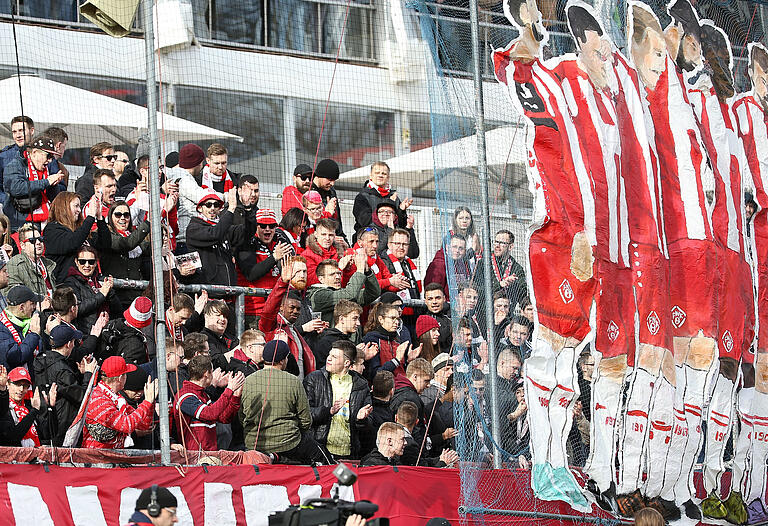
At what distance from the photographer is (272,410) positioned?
8.42 metres

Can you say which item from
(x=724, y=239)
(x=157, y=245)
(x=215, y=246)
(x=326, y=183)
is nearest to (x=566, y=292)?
(x=724, y=239)

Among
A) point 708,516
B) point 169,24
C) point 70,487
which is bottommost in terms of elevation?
point 708,516

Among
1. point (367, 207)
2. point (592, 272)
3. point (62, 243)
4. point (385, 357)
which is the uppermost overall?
point (367, 207)

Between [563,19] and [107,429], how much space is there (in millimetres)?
4411

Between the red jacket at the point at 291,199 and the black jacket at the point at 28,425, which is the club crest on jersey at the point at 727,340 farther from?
the black jacket at the point at 28,425

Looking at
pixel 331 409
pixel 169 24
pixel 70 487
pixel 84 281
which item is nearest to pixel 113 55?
pixel 169 24

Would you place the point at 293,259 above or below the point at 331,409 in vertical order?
above

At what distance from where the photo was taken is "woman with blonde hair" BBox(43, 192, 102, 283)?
886cm

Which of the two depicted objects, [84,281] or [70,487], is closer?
[70,487]

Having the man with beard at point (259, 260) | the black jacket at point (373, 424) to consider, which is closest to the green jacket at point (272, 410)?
the black jacket at point (373, 424)

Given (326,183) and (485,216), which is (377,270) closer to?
(326,183)

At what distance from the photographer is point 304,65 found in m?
15.2

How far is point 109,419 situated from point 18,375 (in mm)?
630

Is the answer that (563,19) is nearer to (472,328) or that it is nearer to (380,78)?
(472,328)
